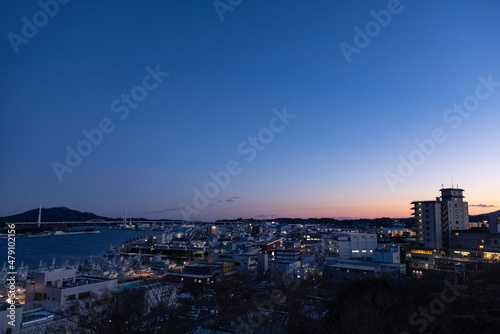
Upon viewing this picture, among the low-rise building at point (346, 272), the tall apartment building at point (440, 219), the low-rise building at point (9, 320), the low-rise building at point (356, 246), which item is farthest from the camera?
the tall apartment building at point (440, 219)

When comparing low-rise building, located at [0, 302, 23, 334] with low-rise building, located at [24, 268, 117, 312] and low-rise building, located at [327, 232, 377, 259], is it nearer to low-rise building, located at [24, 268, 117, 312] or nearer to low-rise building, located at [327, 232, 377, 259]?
low-rise building, located at [24, 268, 117, 312]

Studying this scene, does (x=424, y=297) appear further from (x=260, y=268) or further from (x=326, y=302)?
(x=260, y=268)

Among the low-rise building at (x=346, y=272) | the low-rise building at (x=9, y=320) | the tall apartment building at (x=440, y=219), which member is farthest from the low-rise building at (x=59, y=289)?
the tall apartment building at (x=440, y=219)

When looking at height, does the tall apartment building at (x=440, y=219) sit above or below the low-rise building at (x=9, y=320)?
above

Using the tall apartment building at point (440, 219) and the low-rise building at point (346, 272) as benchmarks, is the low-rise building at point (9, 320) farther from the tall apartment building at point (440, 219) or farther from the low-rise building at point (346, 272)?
the tall apartment building at point (440, 219)

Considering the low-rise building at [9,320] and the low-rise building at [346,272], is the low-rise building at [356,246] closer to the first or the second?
the low-rise building at [346,272]

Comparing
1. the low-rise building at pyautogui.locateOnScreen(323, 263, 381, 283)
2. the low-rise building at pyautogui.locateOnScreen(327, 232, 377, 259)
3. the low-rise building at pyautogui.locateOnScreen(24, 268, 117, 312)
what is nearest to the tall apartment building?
the low-rise building at pyautogui.locateOnScreen(327, 232, 377, 259)

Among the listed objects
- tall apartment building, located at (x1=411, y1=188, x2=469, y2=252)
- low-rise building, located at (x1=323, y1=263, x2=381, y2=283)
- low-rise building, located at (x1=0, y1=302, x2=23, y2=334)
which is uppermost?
tall apartment building, located at (x1=411, y1=188, x2=469, y2=252)

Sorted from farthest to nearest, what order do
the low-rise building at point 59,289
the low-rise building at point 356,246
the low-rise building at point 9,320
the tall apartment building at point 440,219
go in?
the tall apartment building at point 440,219, the low-rise building at point 356,246, the low-rise building at point 59,289, the low-rise building at point 9,320

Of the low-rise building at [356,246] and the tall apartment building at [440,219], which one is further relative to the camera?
the tall apartment building at [440,219]

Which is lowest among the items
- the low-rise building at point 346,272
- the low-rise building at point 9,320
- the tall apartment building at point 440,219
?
the low-rise building at point 346,272
